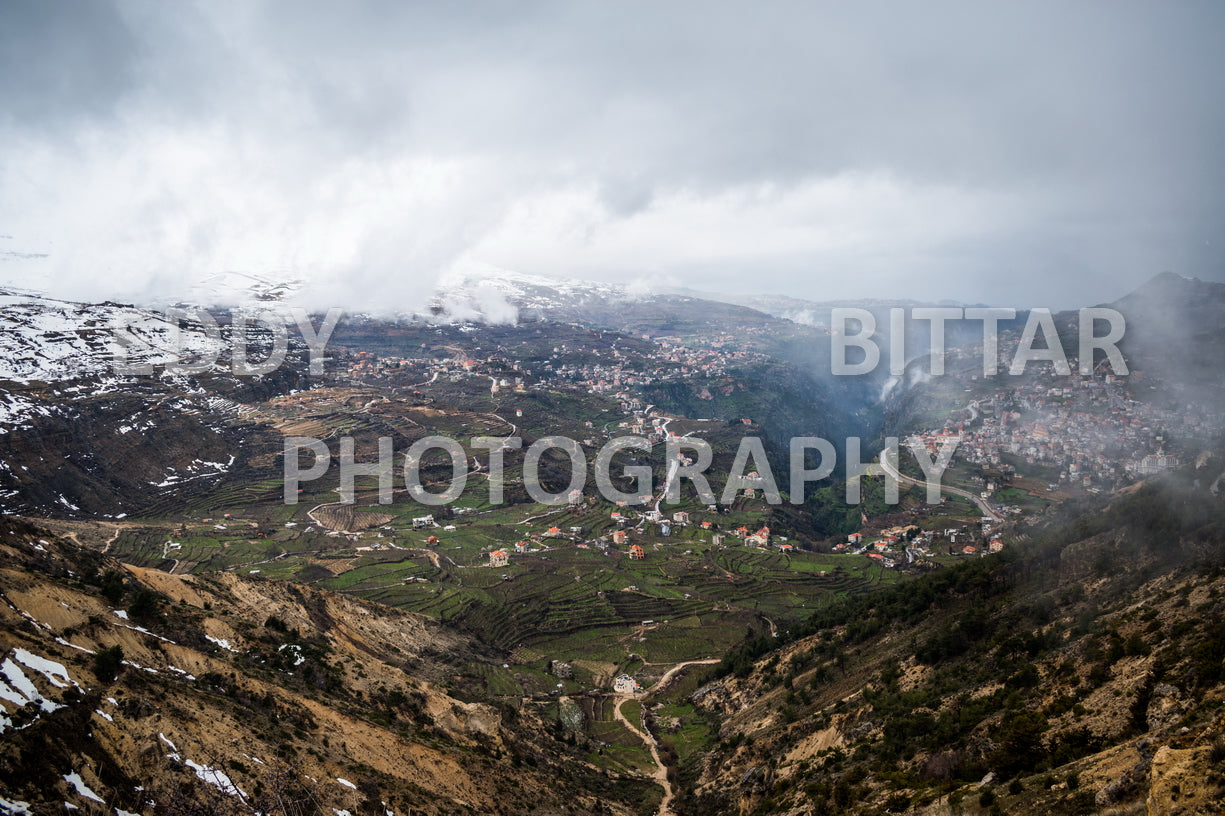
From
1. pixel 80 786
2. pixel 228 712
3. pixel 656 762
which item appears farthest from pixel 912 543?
pixel 80 786

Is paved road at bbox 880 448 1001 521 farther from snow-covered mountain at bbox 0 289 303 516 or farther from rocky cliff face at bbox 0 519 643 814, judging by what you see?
snow-covered mountain at bbox 0 289 303 516

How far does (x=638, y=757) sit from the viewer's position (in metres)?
33.2

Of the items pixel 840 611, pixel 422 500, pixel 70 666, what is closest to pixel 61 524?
pixel 422 500

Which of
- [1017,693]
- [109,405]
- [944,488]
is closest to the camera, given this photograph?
[1017,693]

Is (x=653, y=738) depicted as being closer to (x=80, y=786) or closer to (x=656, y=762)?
(x=656, y=762)

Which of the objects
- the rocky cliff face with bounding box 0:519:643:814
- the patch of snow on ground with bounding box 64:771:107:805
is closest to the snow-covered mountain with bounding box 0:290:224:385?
the rocky cliff face with bounding box 0:519:643:814

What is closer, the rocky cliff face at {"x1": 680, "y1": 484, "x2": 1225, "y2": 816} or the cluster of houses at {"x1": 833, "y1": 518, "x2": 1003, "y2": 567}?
the rocky cliff face at {"x1": 680, "y1": 484, "x2": 1225, "y2": 816}

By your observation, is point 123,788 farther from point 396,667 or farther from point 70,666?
point 396,667

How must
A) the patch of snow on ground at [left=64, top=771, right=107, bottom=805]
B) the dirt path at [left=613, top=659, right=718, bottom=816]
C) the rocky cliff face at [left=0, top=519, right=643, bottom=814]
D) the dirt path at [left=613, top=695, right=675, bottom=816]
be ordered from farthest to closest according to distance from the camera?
the dirt path at [left=613, top=659, right=718, bottom=816] → the dirt path at [left=613, top=695, right=675, bottom=816] → the rocky cliff face at [left=0, top=519, right=643, bottom=814] → the patch of snow on ground at [left=64, top=771, right=107, bottom=805]

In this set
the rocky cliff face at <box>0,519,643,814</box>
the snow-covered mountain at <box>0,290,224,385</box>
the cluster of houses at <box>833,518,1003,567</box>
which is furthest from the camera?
the snow-covered mountain at <box>0,290,224,385</box>

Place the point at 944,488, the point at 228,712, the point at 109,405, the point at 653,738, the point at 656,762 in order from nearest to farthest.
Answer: the point at 228,712 < the point at 656,762 < the point at 653,738 < the point at 109,405 < the point at 944,488

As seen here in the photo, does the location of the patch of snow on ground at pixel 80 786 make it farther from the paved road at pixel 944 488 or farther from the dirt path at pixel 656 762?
the paved road at pixel 944 488

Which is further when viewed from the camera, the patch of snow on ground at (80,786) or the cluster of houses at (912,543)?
the cluster of houses at (912,543)

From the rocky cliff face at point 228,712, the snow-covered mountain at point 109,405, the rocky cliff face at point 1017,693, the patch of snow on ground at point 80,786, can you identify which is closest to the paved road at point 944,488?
the rocky cliff face at point 1017,693
